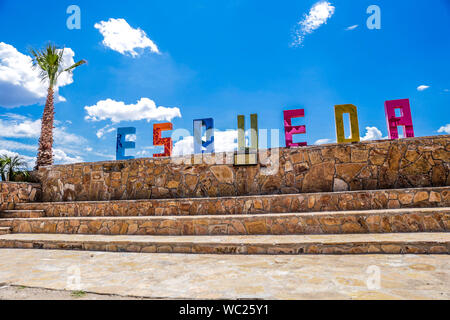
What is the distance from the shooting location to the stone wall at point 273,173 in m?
6.85

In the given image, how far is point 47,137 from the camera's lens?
12.6 meters

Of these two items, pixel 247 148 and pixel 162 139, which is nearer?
pixel 247 148

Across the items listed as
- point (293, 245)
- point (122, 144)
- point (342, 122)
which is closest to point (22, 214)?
point (122, 144)

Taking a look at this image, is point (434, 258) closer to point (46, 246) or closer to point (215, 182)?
point (215, 182)

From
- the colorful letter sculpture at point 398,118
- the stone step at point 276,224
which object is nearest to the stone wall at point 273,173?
the colorful letter sculpture at point 398,118

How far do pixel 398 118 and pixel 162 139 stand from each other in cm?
765

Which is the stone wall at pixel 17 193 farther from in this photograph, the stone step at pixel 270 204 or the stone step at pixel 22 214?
the stone step at pixel 270 204

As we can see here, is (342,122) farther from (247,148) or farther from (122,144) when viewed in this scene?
(122,144)

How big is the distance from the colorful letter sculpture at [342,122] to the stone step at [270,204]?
1.98 meters

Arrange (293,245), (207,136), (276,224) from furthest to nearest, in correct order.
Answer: (207,136)
(276,224)
(293,245)

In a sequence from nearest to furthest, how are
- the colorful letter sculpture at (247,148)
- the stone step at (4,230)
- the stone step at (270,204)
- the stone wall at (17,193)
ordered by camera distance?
the stone step at (270,204) → the stone step at (4,230) → the colorful letter sculpture at (247,148) → the stone wall at (17,193)
